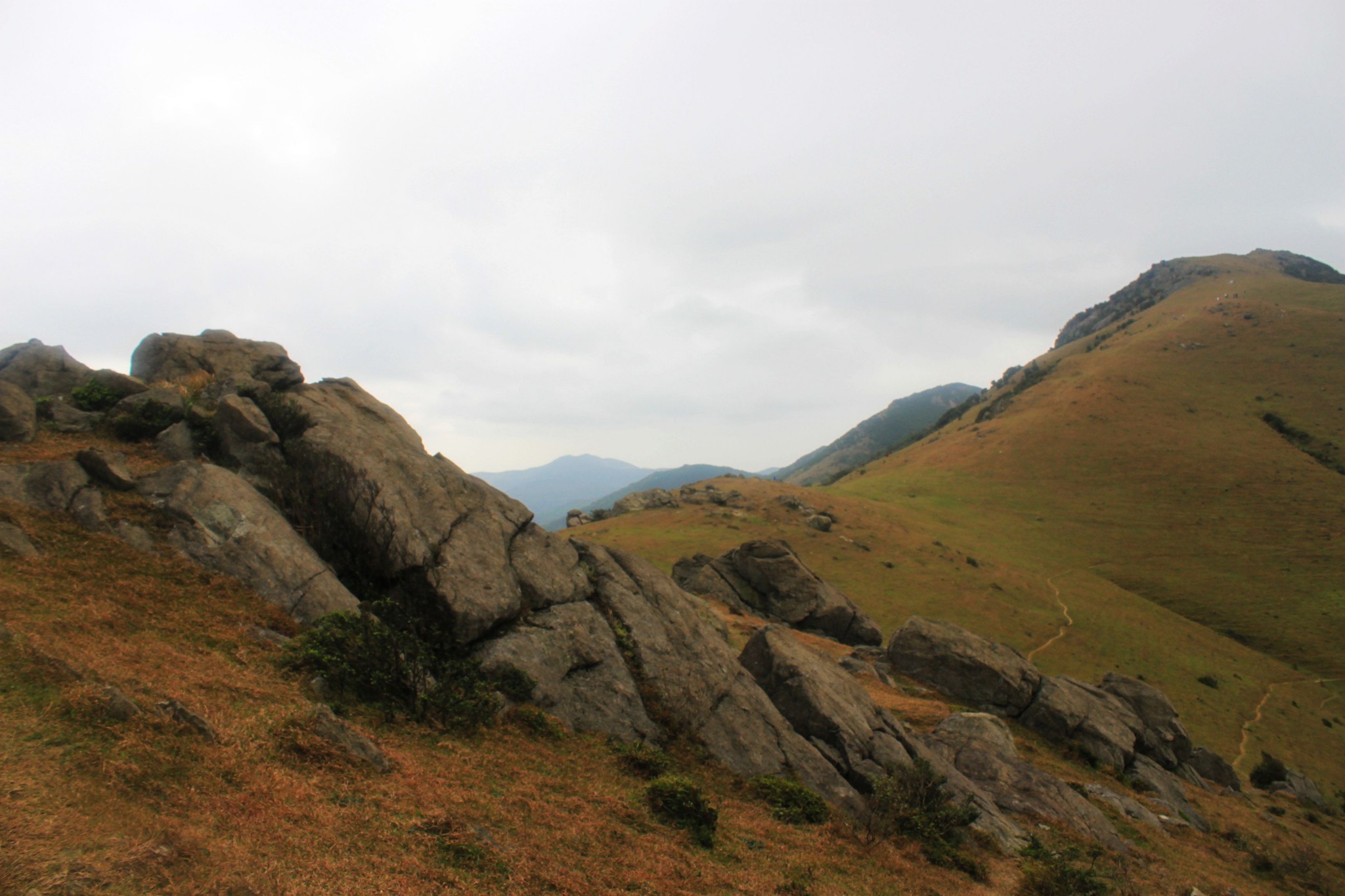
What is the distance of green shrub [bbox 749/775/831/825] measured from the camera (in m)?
14.7

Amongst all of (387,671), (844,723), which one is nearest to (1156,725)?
(844,723)

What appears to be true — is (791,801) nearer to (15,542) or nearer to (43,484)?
(15,542)

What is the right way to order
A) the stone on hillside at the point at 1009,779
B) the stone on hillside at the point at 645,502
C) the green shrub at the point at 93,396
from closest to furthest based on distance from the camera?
1. the stone on hillside at the point at 1009,779
2. the green shrub at the point at 93,396
3. the stone on hillside at the point at 645,502

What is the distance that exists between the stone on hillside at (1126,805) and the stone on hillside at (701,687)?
14.4 meters

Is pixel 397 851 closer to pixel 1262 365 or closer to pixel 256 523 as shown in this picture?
pixel 256 523

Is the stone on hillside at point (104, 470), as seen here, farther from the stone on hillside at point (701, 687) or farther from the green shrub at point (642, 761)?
the green shrub at point (642, 761)

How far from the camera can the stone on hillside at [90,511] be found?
50.2 feet

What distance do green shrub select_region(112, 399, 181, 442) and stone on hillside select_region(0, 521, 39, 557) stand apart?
6.53m

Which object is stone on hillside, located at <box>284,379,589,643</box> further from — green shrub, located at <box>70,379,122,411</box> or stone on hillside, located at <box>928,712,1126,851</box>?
stone on hillside, located at <box>928,712,1126,851</box>

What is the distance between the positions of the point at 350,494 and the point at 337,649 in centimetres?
605

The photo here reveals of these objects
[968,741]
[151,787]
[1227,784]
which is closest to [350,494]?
[151,787]

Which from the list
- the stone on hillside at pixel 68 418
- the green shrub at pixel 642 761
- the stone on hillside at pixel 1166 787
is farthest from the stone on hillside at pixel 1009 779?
the stone on hillside at pixel 68 418

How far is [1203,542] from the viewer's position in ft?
286

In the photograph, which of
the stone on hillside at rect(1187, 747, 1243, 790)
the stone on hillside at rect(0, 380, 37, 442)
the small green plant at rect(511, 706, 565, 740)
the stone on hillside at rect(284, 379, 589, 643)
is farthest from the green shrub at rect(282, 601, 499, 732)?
the stone on hillside at rect(1187, 747, 1243, 790)
